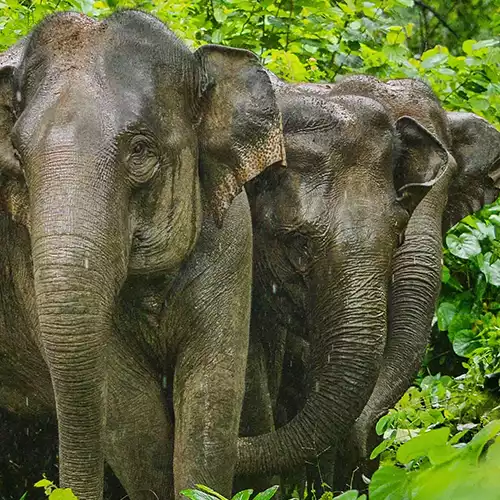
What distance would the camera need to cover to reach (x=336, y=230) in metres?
6.21

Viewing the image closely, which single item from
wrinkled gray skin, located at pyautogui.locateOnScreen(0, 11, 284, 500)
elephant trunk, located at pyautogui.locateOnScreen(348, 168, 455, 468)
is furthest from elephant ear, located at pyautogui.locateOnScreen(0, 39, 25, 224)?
elephant trunk, located at pyautogui.locateOnScreen(348, 168, 455, 468)

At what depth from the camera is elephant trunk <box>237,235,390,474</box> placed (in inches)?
239

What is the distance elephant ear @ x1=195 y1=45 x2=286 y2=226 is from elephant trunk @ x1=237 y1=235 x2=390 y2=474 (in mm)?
1058

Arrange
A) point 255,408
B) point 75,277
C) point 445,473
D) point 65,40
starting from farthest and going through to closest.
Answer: point 255,408, point 65,40, point 75,277, point 445,473

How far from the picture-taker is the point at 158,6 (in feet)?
27.0

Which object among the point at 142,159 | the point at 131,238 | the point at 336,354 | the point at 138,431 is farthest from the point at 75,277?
the point at 336,354

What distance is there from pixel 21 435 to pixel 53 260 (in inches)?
86.2

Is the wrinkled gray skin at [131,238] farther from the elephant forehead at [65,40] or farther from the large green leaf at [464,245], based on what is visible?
the large green leaf at [464,245]

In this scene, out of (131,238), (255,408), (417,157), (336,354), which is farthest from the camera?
(417,157)

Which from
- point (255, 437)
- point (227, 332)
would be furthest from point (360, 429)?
point (227, 332)

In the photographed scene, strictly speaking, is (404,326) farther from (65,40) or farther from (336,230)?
(65,40)

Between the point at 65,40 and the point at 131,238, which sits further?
the point at 65,40

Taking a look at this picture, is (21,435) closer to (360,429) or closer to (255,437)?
(255,437)

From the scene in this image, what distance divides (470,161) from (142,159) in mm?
3074
